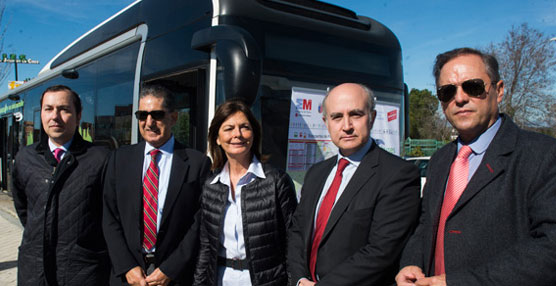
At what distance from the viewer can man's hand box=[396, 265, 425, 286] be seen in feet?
5.96

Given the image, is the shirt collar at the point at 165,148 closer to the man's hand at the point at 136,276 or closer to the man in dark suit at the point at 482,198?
the man's hand at the point at 136,276

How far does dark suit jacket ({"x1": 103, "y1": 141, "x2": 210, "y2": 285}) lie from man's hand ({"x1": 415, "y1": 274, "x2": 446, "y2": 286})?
1.48 m

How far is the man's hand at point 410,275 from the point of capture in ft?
5.96

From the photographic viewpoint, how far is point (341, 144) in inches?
85.4

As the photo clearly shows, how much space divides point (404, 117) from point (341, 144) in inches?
109

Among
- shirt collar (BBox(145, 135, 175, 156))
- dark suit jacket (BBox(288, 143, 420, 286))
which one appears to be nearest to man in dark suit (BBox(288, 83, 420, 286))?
dark suit jacket (BBox(288, 143, 420, 286))

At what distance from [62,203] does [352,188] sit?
1897 millimetres

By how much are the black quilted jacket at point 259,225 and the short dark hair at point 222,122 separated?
18 centimetres

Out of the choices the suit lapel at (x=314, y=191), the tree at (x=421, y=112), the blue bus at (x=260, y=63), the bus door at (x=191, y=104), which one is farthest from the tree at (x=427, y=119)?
the suit lapel at (x=314, y=191)

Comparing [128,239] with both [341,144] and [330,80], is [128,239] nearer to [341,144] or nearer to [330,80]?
[341,144]

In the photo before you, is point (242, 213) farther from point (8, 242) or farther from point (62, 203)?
point (8, 242)

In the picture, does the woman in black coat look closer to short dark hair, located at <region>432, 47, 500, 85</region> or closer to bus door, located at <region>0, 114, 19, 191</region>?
short dark hair, located at <region>432, 47, 500, 85</region>

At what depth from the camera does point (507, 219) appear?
5.30ft

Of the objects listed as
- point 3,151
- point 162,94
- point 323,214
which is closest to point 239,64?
point 162,94
